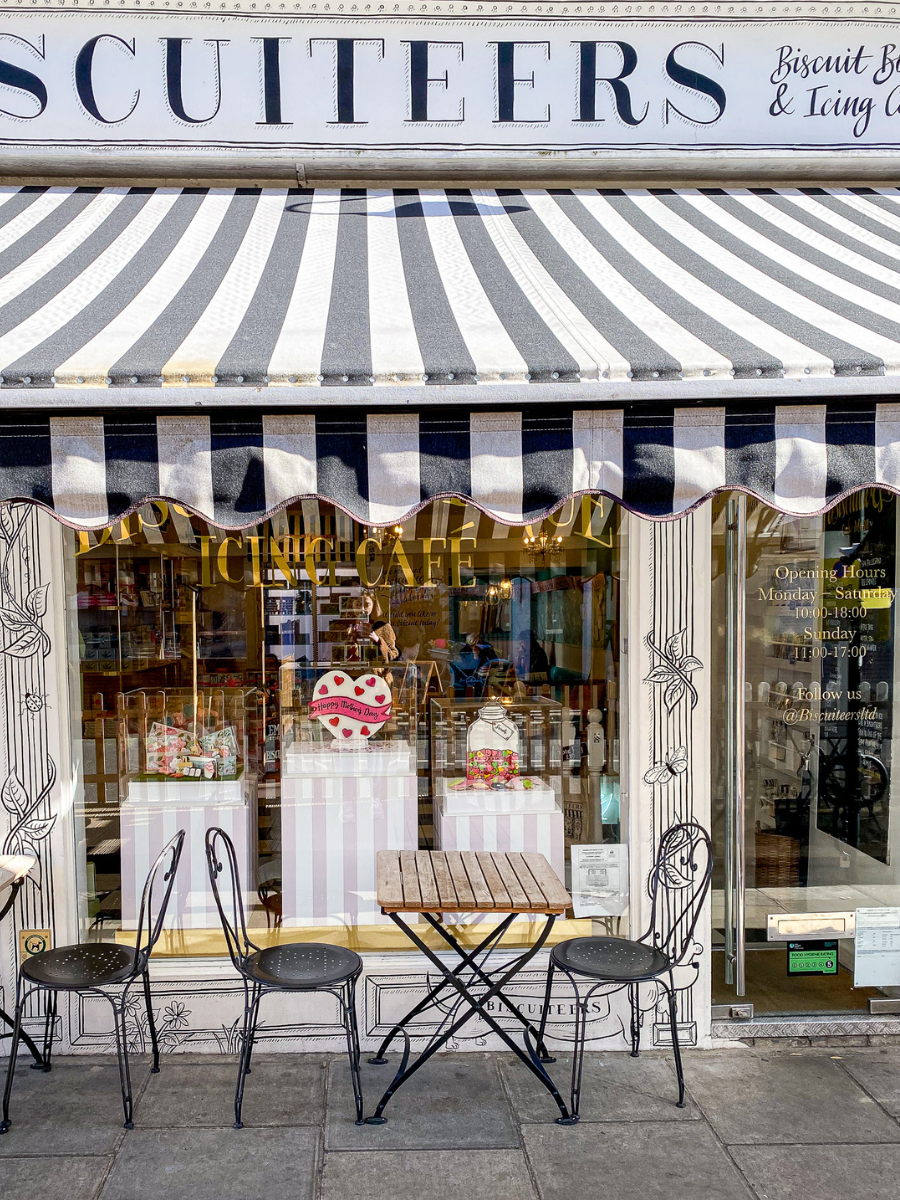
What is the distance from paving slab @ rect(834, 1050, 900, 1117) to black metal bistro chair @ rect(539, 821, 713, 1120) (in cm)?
85

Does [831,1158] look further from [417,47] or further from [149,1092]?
[417,47]

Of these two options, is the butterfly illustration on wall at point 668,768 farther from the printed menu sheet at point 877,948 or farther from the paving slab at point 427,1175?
the paving slab at point 427,1175

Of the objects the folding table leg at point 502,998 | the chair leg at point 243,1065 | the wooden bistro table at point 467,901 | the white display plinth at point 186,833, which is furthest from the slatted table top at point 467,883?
the white display plinth at point 186,833

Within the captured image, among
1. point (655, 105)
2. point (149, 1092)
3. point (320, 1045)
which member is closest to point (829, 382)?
point (655, 105)

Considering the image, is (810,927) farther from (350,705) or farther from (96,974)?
(96,974)

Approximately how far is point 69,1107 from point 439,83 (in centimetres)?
538

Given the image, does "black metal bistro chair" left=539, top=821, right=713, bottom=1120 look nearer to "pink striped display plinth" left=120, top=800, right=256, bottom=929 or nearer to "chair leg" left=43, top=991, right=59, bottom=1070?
"pink striped display plinth" left=120, top=800, right=256, bottom=929

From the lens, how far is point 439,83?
4.77m

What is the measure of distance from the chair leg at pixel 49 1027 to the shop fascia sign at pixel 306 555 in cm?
227

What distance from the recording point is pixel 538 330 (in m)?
3.23

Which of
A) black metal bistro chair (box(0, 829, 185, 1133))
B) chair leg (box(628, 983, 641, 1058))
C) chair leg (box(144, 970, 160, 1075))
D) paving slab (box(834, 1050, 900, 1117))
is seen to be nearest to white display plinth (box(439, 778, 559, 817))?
chair leg (box(628, 983, 641, 1058))

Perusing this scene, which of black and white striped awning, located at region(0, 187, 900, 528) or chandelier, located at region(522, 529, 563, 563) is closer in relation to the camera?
black and white striped awning, located at region(0, 187, 900, 528)

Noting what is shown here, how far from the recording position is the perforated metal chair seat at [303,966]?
11.8ft

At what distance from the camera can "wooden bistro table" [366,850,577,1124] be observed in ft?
11.9
